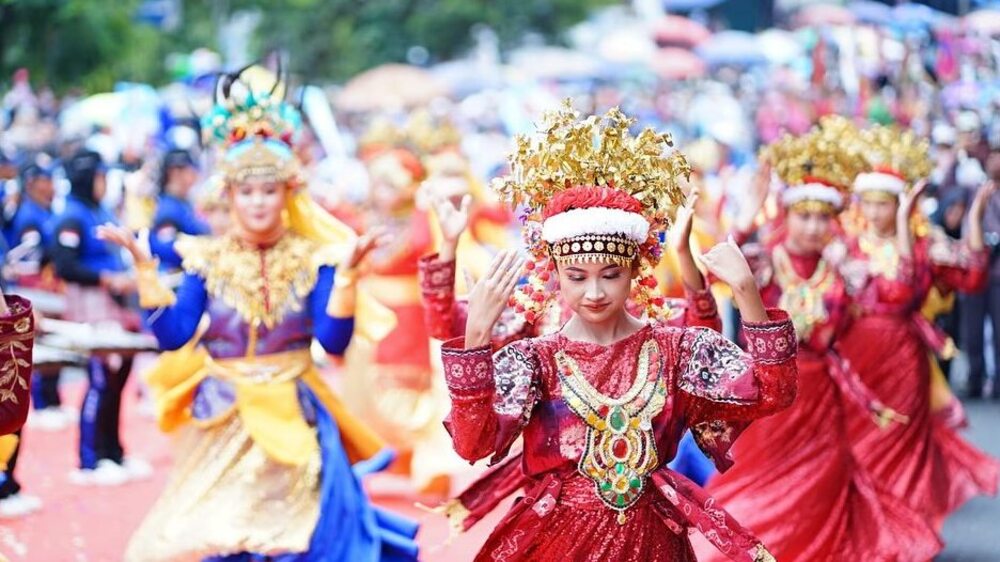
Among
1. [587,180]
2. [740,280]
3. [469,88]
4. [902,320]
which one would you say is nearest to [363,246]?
[587,180]

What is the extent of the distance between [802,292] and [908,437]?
42.5 inches

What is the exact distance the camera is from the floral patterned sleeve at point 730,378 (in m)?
4.26

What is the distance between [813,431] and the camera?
6957mm

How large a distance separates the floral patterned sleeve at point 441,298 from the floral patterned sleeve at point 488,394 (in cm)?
114

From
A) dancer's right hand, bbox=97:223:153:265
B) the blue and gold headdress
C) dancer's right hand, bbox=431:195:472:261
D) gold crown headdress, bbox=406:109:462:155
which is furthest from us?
gold crown headdress, bbox=406:109:462:155

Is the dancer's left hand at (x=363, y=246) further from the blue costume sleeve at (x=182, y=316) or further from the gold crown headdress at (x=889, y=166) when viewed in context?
the gold crown headdress at (x=889, y=166)

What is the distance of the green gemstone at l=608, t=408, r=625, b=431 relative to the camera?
4418mm

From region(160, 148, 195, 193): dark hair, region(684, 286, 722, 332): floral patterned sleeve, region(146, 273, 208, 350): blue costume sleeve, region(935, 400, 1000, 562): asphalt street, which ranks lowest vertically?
region(935, 400, 1000, 562): asphalt street

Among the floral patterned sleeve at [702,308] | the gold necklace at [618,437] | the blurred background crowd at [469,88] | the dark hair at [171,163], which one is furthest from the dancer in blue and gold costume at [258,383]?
the dark hair at [171,163]

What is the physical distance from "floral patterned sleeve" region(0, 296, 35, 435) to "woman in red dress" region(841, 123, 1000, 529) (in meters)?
4.41

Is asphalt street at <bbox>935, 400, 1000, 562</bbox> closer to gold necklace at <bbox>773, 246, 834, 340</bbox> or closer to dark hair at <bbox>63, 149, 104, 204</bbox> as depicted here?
gold necklace at <bbox>773, 246, 834, 340</bbox>

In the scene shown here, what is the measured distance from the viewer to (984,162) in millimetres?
13406

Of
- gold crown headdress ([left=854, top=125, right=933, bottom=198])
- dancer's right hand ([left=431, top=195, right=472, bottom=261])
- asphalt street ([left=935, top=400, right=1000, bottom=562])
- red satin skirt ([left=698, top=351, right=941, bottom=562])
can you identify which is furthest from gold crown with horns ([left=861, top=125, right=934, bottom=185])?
dancer's right hand ([left=431, top=195, right=472, bottom=261])

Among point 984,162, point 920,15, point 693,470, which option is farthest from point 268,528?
point 920,15
